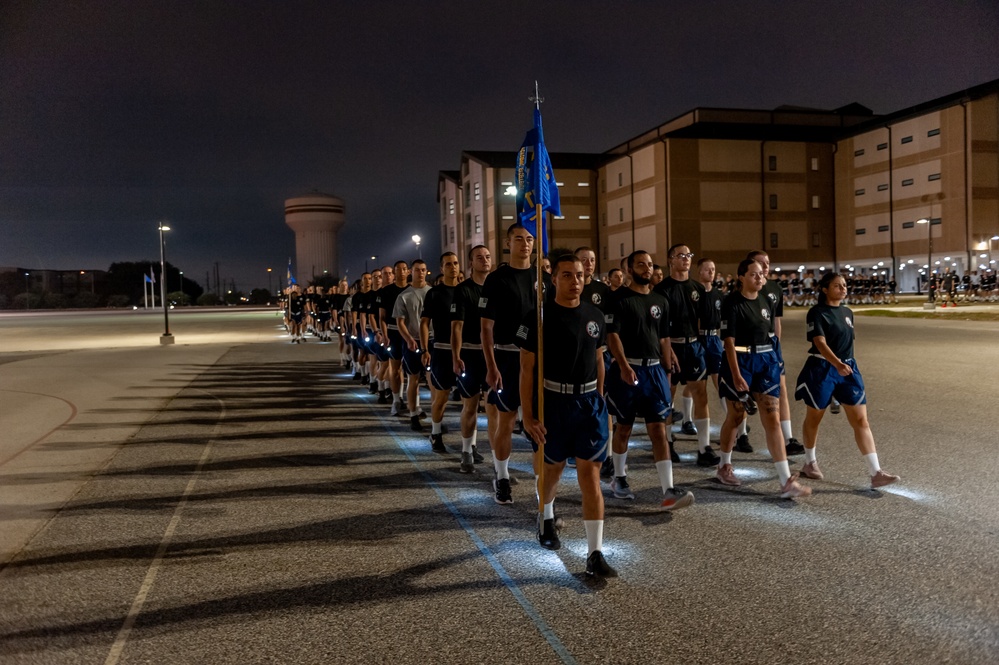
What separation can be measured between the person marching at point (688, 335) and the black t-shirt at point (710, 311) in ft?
0.20

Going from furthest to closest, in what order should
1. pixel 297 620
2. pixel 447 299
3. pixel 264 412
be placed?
pixel 264 412 < pixel 447 299 < pixel 297 620

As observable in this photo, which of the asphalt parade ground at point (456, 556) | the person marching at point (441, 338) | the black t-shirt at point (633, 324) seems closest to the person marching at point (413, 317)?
the asphalt parade ground at point (456, 556)

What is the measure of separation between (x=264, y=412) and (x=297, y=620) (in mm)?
8443

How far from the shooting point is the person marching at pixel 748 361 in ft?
22.2

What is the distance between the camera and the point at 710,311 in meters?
8.92

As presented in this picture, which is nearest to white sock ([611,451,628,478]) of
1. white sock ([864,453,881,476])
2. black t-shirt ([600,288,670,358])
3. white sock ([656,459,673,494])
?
white sock ([656,459,673,494])

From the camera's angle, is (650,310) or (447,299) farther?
(447,299)

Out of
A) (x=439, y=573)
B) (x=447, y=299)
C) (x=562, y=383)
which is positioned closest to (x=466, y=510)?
(x=439, y=573)

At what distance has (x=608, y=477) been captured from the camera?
7.44 metres

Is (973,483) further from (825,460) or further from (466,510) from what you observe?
(466,510)

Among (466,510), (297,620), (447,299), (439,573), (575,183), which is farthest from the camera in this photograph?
(575,183)

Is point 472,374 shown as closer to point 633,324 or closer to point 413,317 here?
point 633,324

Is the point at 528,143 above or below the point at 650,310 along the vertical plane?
above

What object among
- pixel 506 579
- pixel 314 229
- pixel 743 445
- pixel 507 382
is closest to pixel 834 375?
pixel 743 445
